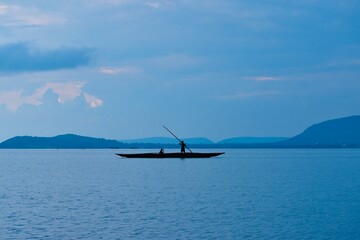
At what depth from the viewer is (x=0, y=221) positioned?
Result: 43156mm

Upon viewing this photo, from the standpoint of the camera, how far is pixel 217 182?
82812 millimetres

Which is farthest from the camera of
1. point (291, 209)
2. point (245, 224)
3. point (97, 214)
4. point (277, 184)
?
point (277, 184)

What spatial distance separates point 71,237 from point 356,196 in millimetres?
36256

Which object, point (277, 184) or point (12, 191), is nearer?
point (12, 191)

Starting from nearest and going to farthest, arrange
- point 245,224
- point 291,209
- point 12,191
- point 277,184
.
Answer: point 245,224 < point 291,209 < point 12,191 < point 277,184

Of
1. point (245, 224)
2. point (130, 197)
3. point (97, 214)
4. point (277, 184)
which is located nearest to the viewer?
point (245, 224)

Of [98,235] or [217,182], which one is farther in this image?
[217,182]

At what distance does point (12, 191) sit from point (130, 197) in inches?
677

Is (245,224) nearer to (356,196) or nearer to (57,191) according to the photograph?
(356,196)

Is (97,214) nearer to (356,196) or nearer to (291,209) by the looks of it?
(291,209)

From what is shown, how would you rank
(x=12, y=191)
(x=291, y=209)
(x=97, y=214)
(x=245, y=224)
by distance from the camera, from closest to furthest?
1. (x=245, y=224)
2. (x=97, y=214)
3. (x=291, y=209)
4. (x=12, y=191)

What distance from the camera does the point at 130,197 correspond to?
200ft

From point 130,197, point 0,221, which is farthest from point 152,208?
point 0,221

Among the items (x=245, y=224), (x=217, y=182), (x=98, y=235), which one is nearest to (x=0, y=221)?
(x=98, y=235)
